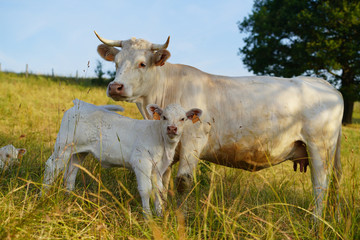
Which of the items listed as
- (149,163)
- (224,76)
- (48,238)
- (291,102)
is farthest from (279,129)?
(48,238)

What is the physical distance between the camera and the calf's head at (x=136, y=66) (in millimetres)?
3961

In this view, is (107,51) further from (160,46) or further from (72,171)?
(72,171)

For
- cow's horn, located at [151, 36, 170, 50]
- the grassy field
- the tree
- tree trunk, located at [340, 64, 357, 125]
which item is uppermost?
the tree

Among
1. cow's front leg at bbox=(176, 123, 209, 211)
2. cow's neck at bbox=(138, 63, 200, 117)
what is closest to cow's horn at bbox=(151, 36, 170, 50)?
cow's neck at bbox=(138, 63, 200, 117)

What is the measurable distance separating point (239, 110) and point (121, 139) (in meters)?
1.70

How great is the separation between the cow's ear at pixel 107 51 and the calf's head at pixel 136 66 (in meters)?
0.29

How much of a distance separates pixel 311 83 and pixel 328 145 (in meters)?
1.01

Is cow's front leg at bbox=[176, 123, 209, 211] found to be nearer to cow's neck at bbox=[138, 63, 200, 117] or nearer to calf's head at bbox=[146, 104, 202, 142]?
calf's head at bbox=[146, 104, 202, 142]

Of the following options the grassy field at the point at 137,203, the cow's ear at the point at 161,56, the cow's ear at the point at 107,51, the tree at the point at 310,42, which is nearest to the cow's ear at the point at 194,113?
the grassy field at the point at 137,203

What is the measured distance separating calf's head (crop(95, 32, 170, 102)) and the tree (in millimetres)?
14760

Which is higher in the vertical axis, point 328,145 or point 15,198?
point 328,145

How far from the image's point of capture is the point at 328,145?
471cm

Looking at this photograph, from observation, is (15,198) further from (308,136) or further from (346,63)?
(346,63)

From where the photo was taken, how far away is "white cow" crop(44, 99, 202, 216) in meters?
3.55
